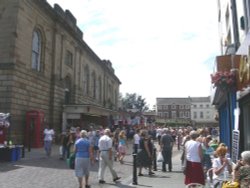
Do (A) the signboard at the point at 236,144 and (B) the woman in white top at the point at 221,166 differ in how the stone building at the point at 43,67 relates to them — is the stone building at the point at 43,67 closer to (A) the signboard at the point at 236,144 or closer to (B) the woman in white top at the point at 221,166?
(A) the signboard at the point at 236,144

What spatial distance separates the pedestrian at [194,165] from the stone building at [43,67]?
15917 millimetres

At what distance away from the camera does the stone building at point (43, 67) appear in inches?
937

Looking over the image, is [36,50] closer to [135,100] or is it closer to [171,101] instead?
[135,100]

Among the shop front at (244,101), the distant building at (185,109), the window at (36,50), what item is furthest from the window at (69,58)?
the distant building at (185,109)

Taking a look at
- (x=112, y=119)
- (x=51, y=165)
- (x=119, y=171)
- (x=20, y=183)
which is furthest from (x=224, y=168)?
(x=112, y=119)

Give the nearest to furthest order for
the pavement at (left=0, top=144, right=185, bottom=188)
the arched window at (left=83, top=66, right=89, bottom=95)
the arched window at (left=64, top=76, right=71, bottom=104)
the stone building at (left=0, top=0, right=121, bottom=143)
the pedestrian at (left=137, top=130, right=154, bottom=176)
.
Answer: the pavement at (left=0, top=144, right=185, bottom=188), the pedestrian at (left=137, top=130, right=154, bottom=176), the stone building at (left=0, top=0, right=121, bottom=143), the arched window at (left=64, top=76, right=71, bottom=104), the arched window at (left=83, top=66, right=89, bottom=95)

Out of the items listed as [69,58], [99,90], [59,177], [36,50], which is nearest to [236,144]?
[59,177]

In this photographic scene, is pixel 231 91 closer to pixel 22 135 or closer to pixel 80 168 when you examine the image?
pixel 80 168

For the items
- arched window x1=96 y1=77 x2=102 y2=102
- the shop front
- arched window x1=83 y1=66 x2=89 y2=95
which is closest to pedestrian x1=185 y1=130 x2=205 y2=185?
the shop front

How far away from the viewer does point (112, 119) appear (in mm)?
45062

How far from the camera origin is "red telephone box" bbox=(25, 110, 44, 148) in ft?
81.5

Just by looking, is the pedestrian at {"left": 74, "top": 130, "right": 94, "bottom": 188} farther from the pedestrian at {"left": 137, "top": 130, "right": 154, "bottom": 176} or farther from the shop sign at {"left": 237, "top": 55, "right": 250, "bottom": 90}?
the shop sign at {"left": 237, "top": 55, "right": 250, "bottom": 90}

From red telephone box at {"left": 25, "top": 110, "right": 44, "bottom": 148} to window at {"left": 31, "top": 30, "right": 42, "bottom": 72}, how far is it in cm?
398

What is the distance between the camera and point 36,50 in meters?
28.1
